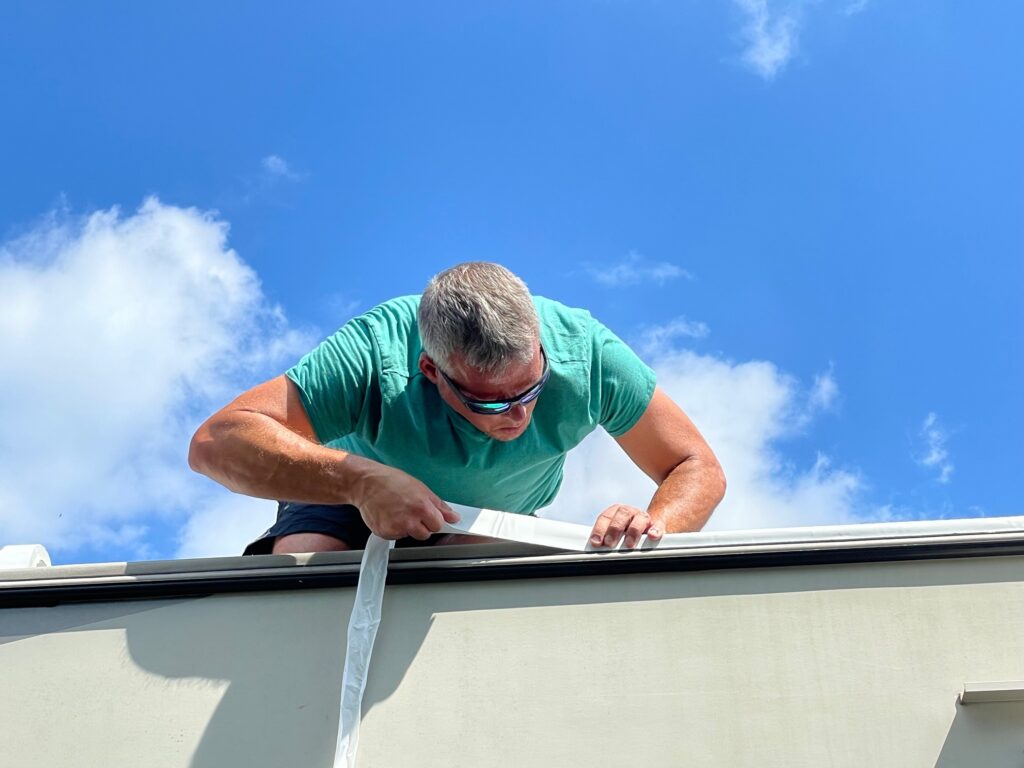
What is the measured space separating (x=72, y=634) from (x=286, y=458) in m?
0.60

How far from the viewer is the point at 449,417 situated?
281 centimetres

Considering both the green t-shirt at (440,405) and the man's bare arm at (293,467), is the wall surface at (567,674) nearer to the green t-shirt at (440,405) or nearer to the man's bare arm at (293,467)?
the man's bare arm at (293,467)

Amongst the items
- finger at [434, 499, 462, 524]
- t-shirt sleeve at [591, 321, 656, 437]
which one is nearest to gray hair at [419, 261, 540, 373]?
t-shirt sleeve at [591, 321, 656, 437]

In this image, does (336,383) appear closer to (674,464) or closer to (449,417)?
(449,417)

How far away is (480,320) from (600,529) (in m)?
0.68

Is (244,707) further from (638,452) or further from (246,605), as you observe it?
Answer: (638,452)

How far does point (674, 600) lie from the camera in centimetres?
209

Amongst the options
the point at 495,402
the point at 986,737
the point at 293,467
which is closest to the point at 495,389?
the point at 495,402

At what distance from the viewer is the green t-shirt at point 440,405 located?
9.17 feet

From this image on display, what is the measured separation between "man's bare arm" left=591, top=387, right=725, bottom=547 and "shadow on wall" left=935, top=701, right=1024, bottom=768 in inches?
34.5

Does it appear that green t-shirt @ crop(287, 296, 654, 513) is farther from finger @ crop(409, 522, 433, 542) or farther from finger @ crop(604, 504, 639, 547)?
finger @ crop(604, 504, 639, 547)

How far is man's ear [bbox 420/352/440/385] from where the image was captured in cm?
280

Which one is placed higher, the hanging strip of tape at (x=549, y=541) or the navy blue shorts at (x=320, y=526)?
the navy blue shorts at (x=320, y=526)

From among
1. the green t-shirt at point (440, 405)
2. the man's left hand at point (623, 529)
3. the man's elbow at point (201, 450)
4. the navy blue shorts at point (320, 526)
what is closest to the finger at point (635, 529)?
the man's left hand at point (623, 529)
